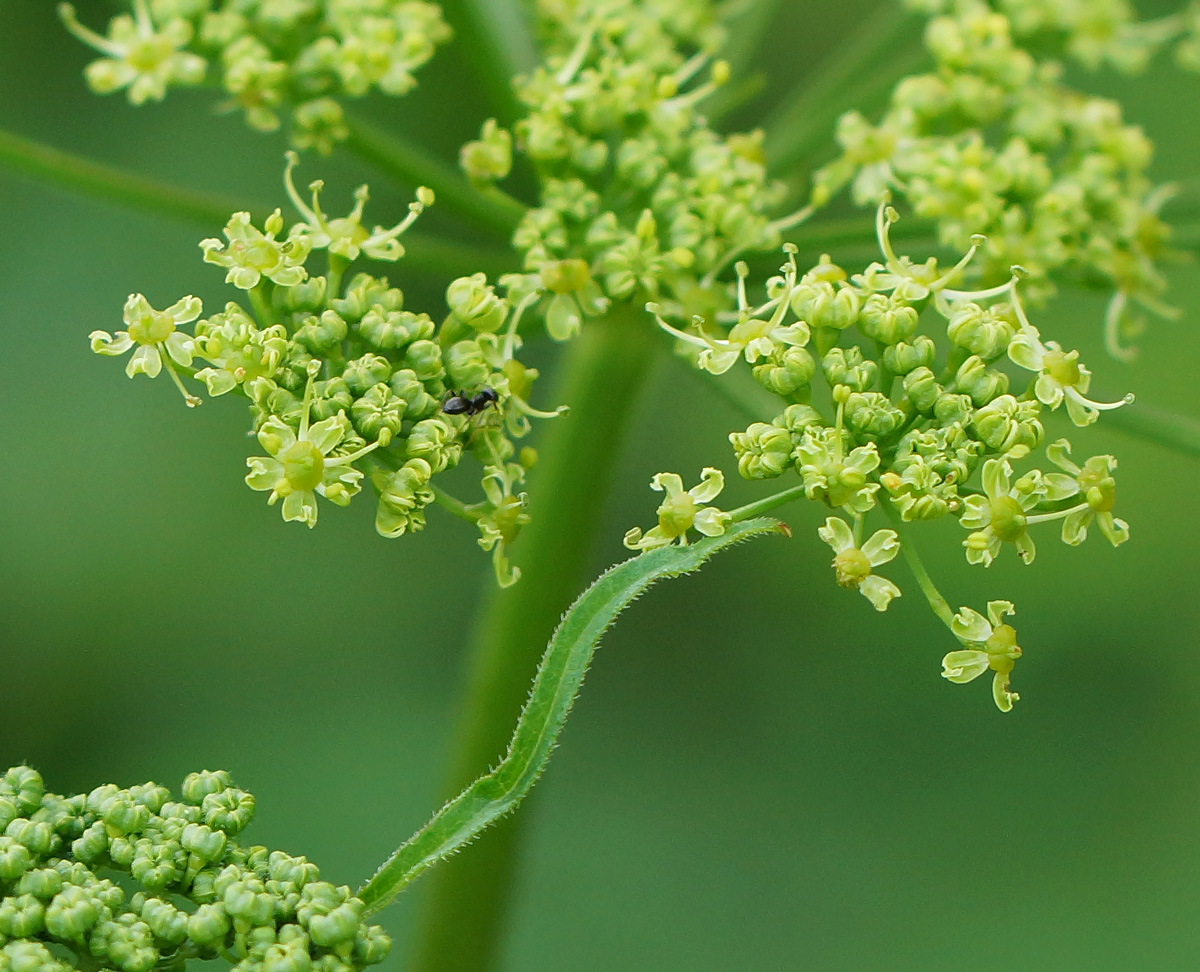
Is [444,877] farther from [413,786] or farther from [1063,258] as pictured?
[1063,258]

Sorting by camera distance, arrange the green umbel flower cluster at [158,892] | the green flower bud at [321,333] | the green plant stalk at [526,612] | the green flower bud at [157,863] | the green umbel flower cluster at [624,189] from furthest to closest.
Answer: the green plant stalk at [526,612], the green umbel flower cluster at [624,189], the green flower bud at [321,333], the green flower bud at [157,863], the green umbel flower cluster at [158,892]

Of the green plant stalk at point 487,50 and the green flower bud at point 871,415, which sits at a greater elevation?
the green plant stalk at point 487,50

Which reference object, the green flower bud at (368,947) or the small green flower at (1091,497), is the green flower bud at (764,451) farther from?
the green flower bud at (368,947)

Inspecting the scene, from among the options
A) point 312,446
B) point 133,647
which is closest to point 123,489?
point 133,647

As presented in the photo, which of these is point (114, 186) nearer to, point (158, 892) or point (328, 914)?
point (158, 892)

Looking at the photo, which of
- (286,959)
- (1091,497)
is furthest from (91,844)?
(1091,497)

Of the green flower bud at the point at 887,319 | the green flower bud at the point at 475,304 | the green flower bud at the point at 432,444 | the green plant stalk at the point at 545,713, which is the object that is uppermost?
the green flower bud at the point at 887,319

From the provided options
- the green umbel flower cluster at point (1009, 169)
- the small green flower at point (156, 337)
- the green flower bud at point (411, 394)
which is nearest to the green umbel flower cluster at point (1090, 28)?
the green umbel flower cluster at point (1009, 169)

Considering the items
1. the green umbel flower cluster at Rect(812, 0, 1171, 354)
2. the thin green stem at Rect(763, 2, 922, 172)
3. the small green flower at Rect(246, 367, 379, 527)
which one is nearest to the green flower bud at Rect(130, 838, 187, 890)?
the small green flower at Rect(246, 367, 379, 527)
